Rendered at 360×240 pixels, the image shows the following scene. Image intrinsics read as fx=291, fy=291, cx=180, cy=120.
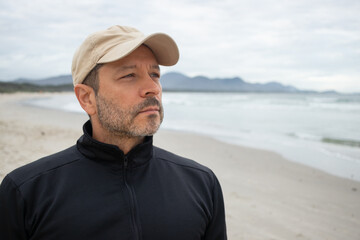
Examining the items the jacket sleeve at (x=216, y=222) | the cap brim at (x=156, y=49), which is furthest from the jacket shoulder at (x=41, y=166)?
the jacket sleeve at (x=216, y=222)

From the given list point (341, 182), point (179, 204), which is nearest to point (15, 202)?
point (179, 204)

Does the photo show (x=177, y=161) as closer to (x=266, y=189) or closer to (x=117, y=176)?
(x=117, y=176)

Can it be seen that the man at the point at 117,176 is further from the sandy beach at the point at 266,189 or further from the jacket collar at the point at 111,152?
the sandy beach at the point at 266,189

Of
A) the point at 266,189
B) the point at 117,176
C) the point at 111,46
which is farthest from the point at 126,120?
the point at 266,189

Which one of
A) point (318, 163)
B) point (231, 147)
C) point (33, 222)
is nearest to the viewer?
point (33, 222)

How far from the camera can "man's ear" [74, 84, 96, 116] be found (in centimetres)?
166

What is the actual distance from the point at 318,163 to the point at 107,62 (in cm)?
850

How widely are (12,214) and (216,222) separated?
103 cm

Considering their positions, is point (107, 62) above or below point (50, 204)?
above

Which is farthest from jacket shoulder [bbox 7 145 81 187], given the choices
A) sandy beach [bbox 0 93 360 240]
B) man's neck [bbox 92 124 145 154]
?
sandy beach [bbox 0 93 360 240]

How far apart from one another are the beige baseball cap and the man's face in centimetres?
7

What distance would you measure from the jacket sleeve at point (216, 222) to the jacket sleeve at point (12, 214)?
927mm

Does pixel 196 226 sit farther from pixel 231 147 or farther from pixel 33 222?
pixel 231 147

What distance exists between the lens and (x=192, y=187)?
1.59 m
